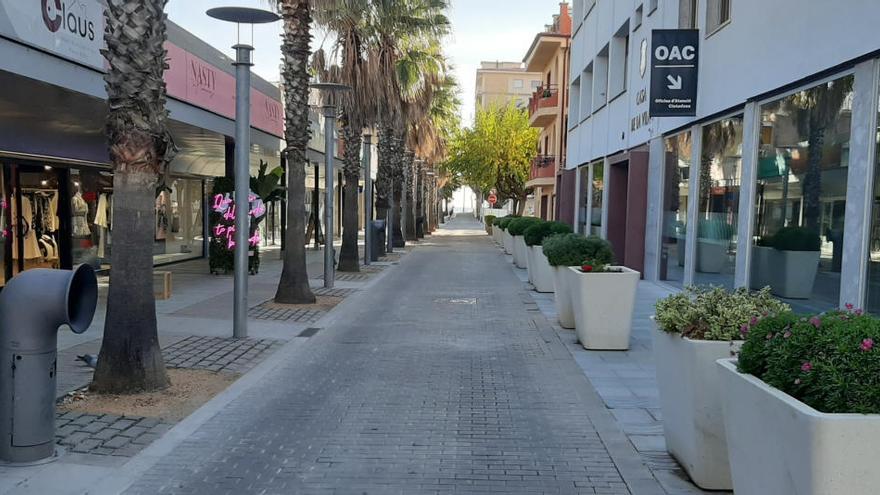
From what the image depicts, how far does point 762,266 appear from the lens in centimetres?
1059

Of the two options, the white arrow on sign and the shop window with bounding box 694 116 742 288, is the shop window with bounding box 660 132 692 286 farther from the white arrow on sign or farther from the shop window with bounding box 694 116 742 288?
the white arrow on sign

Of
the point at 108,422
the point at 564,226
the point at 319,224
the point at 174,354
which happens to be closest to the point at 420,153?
the point at 319,224

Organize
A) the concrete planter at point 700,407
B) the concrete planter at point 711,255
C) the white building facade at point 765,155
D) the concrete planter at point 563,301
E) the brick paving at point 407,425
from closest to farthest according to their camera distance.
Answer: the concrete planter at point 700,407, the brick paving at point 407,425, the white building facade at point 765,155, the concrete planter at point 563,301, the concrete planter at point 711,255

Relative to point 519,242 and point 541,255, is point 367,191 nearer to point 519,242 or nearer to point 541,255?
point 519,242

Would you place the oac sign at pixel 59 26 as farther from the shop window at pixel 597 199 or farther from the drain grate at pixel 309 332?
the shop window at pixel 597 199

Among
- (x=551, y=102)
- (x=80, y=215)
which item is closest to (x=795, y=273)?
(x=80, y=215)

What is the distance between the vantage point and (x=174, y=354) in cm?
840

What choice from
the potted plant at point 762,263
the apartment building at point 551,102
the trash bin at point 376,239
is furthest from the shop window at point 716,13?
the apartment building at point 551,102

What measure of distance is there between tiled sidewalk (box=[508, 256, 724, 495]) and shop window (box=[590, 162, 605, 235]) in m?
11.3

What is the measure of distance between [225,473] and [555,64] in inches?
1378

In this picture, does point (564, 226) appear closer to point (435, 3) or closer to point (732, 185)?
point (732, 185)

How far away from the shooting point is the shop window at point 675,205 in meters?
14.7

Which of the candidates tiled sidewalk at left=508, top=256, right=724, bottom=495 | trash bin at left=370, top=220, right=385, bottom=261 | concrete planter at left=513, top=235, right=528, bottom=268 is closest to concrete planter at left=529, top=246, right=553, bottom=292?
tiled sidewalk at left=508, top=256, right=724, bottom=495

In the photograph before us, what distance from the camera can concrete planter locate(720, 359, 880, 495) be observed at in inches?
111
